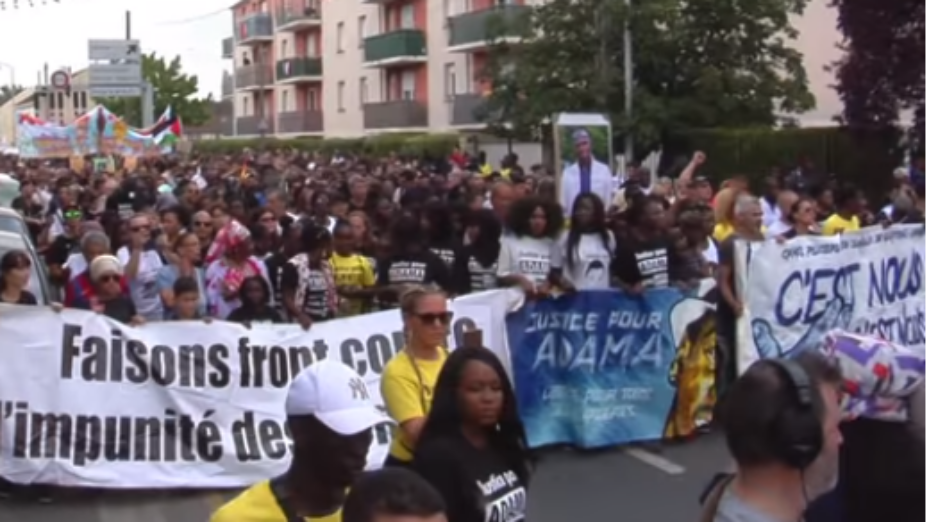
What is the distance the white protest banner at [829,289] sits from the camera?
11281 mm

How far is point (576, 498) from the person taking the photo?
30.9ft

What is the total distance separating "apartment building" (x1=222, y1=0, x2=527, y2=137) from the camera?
54.8 meters

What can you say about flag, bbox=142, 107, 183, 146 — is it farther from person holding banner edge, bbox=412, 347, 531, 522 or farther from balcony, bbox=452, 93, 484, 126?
person holding banner edge, bbox=412, 347, 531, 522

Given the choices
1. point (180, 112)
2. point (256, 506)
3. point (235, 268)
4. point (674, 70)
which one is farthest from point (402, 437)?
point (180, 112)

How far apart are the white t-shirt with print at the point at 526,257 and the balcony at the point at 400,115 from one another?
151 feet

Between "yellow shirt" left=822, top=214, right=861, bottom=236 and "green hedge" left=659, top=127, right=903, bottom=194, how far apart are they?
16294mm

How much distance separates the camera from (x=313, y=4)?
7081 centimetres

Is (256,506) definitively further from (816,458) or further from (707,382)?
(707,382)

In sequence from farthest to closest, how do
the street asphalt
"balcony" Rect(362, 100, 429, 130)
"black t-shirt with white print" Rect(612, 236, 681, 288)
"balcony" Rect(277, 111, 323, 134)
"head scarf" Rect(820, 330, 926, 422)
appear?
1. "balcony" Rect(277, 111, 323, 134)
2. "balcony" Rect(362, 100, 429, 130)
3. "black t-shirt with white print" Rect(612, 236, 681, 288)
4. the street asphalt
5. "head scarf" Rect(820, 330, 926, 422)

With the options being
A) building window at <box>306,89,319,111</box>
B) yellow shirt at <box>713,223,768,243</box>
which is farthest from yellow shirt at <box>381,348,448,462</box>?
building window at <box>306,89,319,111</box>

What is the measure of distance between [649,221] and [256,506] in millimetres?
7996

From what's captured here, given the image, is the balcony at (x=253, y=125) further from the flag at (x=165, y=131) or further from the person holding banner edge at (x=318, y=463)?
the person holding banner edge at (x=318, y=463)

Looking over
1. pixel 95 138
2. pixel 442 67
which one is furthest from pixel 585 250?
pixel 442 67

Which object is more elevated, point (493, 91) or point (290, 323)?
point (493, 91)
